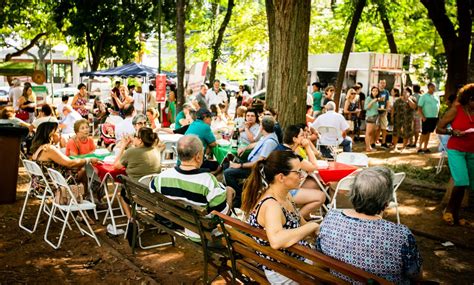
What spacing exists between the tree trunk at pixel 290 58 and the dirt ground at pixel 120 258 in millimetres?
2181

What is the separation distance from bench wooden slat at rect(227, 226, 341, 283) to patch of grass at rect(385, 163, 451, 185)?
7.33m

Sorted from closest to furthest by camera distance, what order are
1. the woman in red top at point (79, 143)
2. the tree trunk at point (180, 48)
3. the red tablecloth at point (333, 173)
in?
the red tablecloth at point (333, 173) < the woman in red top at point (79, 143) < the tree trunk at point (180, 48)

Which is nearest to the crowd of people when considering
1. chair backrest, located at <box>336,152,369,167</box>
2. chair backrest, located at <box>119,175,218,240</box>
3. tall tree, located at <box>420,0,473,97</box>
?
chair backrest, located at <box>119,175,218,240</box>

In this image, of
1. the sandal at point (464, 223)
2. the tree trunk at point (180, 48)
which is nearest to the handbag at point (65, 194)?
the sandal at point (464, 223)

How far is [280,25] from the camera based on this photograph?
7.31 metres

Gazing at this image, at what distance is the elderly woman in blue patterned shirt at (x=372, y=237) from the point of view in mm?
3080

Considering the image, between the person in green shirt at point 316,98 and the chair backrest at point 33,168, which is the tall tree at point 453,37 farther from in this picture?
the chair backrest at point 33,168

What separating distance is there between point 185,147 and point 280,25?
3.08 meters

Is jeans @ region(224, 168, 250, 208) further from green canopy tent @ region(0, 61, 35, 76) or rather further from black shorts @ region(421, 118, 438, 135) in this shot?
green canopy tent @ region(0, 61, 35, 76)

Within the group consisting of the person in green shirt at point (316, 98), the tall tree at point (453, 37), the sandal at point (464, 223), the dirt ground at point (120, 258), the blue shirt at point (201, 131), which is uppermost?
the tall tree at point (453, 37)

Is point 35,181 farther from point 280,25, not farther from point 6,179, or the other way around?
point 280,25

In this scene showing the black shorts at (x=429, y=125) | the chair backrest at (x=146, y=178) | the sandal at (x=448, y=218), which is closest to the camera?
the chair backrest at (x=146, y=178)

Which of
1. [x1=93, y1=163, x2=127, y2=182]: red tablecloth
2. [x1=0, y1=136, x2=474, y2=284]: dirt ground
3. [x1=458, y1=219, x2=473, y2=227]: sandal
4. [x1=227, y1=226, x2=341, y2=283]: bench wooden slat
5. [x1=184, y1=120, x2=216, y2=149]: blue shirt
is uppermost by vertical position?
[x1=184, y1=120, x2=216, y2=149]: blue shirt

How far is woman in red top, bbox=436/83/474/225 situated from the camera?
22.8 feet
